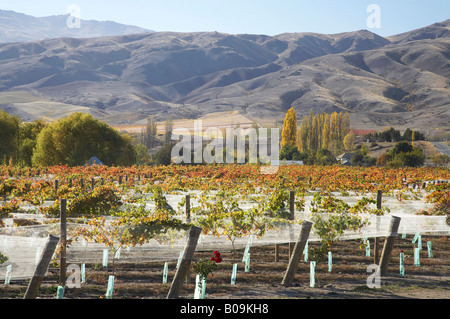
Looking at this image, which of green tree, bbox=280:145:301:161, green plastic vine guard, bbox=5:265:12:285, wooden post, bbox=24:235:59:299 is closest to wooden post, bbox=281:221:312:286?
wooden post, bbox=24:235:59:299

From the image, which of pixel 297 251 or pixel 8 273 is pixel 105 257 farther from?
pixel 297 251

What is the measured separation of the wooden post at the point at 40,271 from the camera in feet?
27.3

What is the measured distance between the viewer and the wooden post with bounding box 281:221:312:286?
10406 millimetres

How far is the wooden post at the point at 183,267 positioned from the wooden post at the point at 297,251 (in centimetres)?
239

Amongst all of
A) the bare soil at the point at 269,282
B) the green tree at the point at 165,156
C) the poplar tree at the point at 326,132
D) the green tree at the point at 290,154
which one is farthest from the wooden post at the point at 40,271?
the poplar tree at the point at 326,132

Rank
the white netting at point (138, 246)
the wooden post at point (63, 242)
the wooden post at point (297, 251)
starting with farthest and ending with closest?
the wooden post at point (297, 251), the white netting at point (138, 246), the wooden post at point (63, 242)

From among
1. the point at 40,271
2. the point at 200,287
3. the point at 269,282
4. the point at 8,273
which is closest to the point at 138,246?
the point at 200,287

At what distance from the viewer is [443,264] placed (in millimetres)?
12828

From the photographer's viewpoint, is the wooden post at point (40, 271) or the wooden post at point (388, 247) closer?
the wooden post at point (40, 271)

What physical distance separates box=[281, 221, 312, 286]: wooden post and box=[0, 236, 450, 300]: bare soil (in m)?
0.20

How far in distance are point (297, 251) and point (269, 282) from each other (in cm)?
100

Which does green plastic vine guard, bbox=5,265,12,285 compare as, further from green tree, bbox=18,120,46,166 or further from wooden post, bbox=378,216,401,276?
green tree, bbox=18,120,46,166

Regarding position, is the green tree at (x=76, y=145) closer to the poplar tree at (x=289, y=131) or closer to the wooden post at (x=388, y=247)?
the poplar tree at (x=289, y=131)

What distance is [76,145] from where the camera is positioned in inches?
2158
